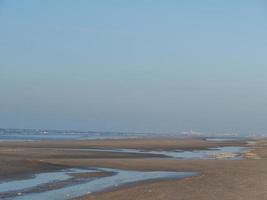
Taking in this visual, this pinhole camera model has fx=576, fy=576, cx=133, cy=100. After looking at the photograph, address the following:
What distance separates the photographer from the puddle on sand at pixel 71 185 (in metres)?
19.8

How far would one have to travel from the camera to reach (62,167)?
32.1 meters

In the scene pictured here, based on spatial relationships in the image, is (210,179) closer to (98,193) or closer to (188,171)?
(98,193)

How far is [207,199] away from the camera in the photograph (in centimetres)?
1698

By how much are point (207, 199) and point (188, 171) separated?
47.5 ft

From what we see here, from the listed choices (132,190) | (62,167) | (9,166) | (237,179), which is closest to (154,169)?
(62,167)

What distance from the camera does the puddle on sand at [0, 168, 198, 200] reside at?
1975 centimetres

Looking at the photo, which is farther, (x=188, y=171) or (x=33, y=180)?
(x=188, y=171)

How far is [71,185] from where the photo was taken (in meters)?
22.9

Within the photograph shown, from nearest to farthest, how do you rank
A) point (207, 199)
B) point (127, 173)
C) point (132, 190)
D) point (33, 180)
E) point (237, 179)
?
point (207, 199) < point (132, 190) < point (237, 179) < point (33, 180) < point (127, 173)

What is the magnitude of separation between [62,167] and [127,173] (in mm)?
4214

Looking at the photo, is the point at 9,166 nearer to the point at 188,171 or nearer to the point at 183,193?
the point at 188,171

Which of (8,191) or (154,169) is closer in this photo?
(8,191)

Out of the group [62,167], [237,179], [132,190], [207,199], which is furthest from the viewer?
[62,167]

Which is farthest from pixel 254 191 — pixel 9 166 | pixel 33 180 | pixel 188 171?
pixel 9 166
